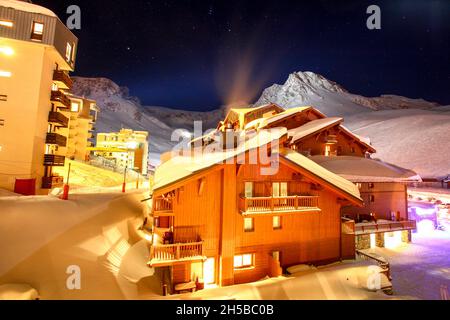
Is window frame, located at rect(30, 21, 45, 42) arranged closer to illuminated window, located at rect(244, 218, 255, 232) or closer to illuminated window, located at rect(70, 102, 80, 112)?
illuminated window, located at rect(70, 102, 80, 112)

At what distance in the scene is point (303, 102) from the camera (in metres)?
177

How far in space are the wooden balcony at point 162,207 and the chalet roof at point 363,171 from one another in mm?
16614

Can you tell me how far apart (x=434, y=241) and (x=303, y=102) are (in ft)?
547

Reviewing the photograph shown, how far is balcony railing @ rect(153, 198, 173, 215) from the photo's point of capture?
13169mm

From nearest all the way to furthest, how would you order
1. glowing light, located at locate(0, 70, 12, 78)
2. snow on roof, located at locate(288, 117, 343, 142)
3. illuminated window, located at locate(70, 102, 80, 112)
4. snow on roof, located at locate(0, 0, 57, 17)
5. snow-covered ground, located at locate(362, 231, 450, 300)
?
1. snow-covered ground, located at locate(362, 231, 450, 300)
2. snow on roof, located at locate(288, 117, 343, 142)
3. glowing light, located at locate(0, 70, 12, 78)
4. snow on roof, located at locate(0, 0, 57, 17)
5. illuminated window, located at locate(70, 102, 80, 112)

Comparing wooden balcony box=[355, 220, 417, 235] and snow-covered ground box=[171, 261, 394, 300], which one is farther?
wooden balcony box=[355, 220, 417, 235]

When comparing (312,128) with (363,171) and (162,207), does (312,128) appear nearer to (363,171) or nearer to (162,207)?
(363,171)

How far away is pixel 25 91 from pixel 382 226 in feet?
132

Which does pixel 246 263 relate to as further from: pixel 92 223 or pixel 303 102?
pixel 303 102

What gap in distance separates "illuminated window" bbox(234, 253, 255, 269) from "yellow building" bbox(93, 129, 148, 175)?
42.5 metres

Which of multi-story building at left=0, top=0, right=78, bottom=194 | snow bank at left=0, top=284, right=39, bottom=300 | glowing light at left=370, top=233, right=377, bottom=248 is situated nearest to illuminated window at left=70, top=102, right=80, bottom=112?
multi-story building at left=0, top=0, right=78, bottom=194

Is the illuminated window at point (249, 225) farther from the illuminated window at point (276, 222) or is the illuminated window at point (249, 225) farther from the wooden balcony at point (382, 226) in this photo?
the wooden balcony at point (382, 226)

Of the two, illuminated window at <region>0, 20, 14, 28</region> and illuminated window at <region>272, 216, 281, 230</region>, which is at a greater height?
illuminated window at <region>0, 20, 14, 28</region>
